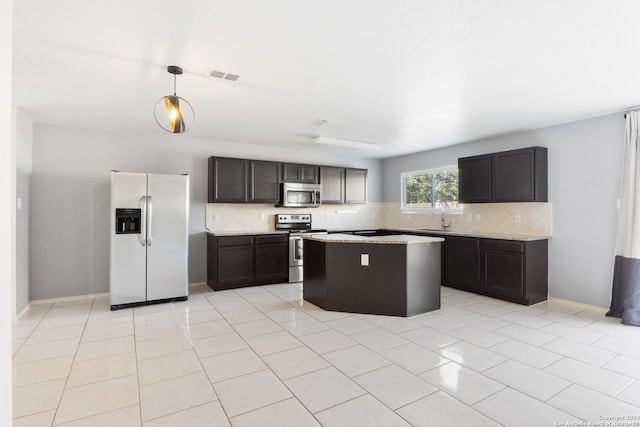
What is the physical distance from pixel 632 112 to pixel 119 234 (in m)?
6.20

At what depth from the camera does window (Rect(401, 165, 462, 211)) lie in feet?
19.6

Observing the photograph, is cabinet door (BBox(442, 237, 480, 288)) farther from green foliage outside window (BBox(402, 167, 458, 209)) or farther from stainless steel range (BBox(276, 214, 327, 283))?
stainless steel range (BBox(276, 214, 327, 283))

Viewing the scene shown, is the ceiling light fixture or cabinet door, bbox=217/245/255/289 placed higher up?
the ceiling light fixture

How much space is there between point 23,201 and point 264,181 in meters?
3.17

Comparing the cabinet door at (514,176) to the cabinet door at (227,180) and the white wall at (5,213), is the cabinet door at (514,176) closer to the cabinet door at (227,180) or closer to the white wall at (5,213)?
the cabinet door at (227,180)

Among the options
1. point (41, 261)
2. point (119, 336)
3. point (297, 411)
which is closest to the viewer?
point (297, 411)

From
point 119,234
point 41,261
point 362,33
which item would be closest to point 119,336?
point 119,234

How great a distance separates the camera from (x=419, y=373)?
2557mm

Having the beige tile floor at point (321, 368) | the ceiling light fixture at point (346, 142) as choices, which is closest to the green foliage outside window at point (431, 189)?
the ceiling light fixture at point (346, 142)

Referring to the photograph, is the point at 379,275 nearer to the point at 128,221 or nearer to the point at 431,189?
the point at 431,189

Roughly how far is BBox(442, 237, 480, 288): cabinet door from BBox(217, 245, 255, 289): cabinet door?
3.07m

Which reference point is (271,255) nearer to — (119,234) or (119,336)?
(119,234)

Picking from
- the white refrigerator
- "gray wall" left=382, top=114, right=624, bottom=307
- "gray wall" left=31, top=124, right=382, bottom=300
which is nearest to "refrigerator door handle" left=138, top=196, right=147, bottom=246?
the white refrigerator

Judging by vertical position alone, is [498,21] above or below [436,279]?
above
